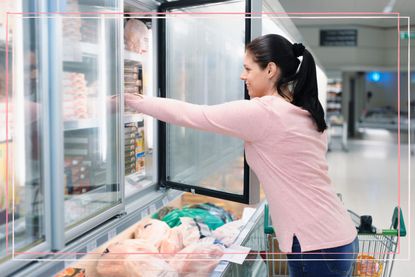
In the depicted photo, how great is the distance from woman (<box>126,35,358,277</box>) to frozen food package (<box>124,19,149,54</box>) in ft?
2.78

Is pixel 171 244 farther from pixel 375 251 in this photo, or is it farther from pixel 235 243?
pixel 375 251

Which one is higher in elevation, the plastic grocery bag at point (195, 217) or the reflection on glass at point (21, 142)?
the reflection on glass at point (21, 142)

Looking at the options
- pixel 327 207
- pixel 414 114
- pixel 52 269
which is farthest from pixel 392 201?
pixel 414 114

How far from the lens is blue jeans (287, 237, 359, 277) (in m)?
1.83

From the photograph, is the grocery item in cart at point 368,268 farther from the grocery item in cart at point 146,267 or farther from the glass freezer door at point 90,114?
the glass freezer door at point 90,114

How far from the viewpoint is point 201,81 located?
11.9 feet

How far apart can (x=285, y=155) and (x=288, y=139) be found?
0.07 m

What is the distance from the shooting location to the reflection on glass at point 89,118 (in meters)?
2.00

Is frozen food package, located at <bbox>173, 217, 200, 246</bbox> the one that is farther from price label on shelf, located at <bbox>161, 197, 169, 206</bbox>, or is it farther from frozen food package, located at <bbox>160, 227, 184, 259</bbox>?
price label on shelf, located at <bbox>161, 197, 169, 206</bbox>

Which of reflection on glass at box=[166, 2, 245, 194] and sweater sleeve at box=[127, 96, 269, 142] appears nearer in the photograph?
sweater sleeve at box=[127, 96, 269, 142]

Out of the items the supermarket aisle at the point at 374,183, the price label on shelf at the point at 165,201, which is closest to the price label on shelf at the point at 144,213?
the price label on shelf at the point at 165,201

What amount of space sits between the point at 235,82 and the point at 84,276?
2.68 m

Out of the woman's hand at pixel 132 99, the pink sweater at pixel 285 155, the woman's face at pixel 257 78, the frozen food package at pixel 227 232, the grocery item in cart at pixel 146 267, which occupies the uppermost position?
the woman's face at pixel 257 78

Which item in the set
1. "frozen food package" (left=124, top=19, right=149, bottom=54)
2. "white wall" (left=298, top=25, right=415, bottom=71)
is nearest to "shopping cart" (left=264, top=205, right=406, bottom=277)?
"frozen food package" (left=124, top=19, right=149, bottom=54)
